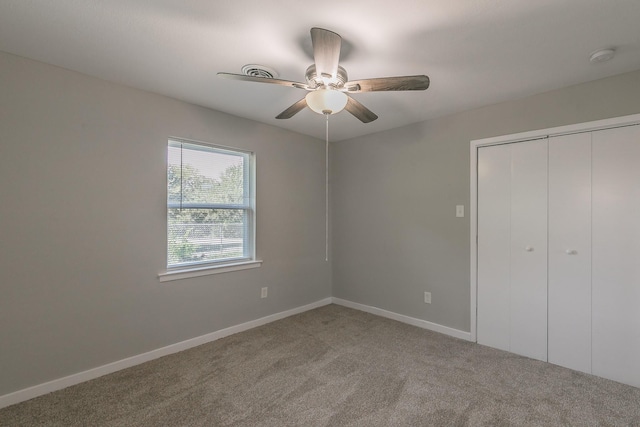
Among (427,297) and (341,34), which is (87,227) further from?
(427,297)

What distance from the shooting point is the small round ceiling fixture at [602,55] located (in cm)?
186

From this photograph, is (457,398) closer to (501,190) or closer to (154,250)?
(501,190)

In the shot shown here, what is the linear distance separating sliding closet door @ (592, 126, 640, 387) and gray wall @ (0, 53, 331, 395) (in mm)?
3186

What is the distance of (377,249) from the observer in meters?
3.74

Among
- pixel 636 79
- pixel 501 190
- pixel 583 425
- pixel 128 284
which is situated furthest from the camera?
pixel 501 190

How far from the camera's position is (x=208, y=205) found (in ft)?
9.75

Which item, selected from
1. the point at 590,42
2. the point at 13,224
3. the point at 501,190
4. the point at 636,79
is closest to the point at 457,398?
the point at 501,190

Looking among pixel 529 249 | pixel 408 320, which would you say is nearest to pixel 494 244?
pixel 529 249

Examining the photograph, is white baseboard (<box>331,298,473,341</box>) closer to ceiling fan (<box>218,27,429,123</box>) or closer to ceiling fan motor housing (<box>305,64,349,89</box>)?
ceiling fan (<box>218,27,429,123</box>)

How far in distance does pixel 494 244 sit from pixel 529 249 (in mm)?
277

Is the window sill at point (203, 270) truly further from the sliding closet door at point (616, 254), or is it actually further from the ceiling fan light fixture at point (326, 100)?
the sliding closet door at point (616, 254)

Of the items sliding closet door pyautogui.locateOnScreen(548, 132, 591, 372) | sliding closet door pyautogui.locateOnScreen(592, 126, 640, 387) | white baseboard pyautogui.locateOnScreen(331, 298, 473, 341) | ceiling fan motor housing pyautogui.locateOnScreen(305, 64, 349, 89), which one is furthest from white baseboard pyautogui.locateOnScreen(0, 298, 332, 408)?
sliding closet door pyautogui.locateOnScreen(592, 126, 640, 387)

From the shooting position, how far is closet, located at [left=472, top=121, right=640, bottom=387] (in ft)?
7.22

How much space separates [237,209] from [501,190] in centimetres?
266
